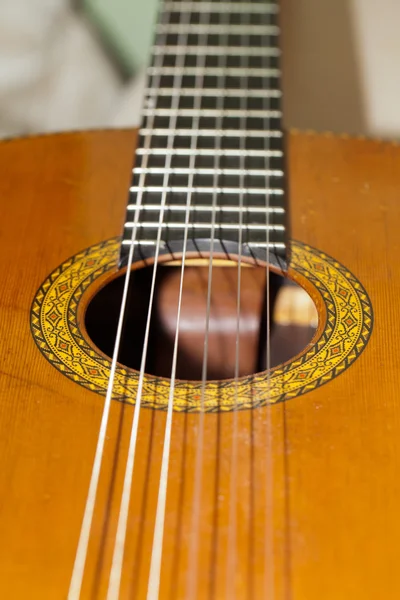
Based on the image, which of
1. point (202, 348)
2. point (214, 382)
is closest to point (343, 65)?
point (202, 348)

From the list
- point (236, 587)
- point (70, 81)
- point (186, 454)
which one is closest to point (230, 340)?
point (186, 454)

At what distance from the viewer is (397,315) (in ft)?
2.62

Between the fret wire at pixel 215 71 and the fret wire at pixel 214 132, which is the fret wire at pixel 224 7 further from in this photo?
the fret wire at pixel 214 132

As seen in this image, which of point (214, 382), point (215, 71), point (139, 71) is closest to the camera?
point (214, 382)

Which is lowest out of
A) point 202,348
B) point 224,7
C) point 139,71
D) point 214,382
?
point 214,382

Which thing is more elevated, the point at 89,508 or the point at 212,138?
the point at 212,138

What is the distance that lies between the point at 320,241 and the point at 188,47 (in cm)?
42

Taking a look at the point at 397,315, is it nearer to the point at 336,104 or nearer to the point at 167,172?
the point at 167,172

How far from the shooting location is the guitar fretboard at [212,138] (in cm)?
89

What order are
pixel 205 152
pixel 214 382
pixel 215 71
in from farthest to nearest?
1. pixel 215 71
2. pixel 205 152
3. pixel 214 382

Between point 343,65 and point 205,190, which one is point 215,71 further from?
point 343,65

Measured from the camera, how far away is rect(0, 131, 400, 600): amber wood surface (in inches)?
22.8

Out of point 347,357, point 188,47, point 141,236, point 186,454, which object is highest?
point 188,47

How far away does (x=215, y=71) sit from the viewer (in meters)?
1.11
